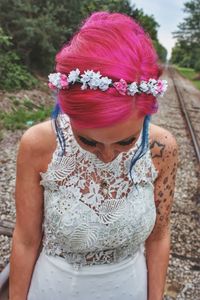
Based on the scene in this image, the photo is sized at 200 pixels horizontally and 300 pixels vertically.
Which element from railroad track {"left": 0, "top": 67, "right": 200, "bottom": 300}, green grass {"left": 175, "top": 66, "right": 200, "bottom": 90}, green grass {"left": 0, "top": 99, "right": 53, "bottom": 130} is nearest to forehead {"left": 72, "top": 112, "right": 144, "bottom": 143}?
railroad track {"left": 0, "top": 67, "right": 200, "bottom": 300}

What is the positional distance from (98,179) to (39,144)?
237 mm

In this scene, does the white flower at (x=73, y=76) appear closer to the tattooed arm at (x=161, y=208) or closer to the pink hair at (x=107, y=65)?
the pink hair at (x=107, y=65)

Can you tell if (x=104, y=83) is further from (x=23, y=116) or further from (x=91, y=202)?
(x=23, y=116)

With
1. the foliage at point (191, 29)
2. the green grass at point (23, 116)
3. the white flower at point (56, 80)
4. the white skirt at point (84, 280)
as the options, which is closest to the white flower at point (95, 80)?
the white flower at point (56, 80)

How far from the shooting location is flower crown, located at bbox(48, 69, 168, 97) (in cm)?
124

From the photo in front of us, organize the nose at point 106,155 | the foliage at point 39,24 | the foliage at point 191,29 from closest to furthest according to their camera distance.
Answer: the nose at point 106,155
the foliage at point 39,24
the foliage at point 191,29

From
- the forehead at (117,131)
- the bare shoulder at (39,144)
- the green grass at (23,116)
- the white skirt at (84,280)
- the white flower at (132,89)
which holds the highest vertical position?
the white flower at (132,89)

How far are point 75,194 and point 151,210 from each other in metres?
0.29

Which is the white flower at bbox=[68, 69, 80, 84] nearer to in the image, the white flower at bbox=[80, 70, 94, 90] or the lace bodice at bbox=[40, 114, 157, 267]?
the white flower at bbox=[80, 70, 94, 90]

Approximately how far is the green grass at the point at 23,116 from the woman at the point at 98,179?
7.26 meters

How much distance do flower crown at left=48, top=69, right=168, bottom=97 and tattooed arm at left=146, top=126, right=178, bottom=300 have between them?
0.97 feet

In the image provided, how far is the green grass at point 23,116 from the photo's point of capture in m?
8.80

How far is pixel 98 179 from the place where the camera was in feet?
5.02


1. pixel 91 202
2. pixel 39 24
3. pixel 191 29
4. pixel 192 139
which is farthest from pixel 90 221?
pixel 191 29
